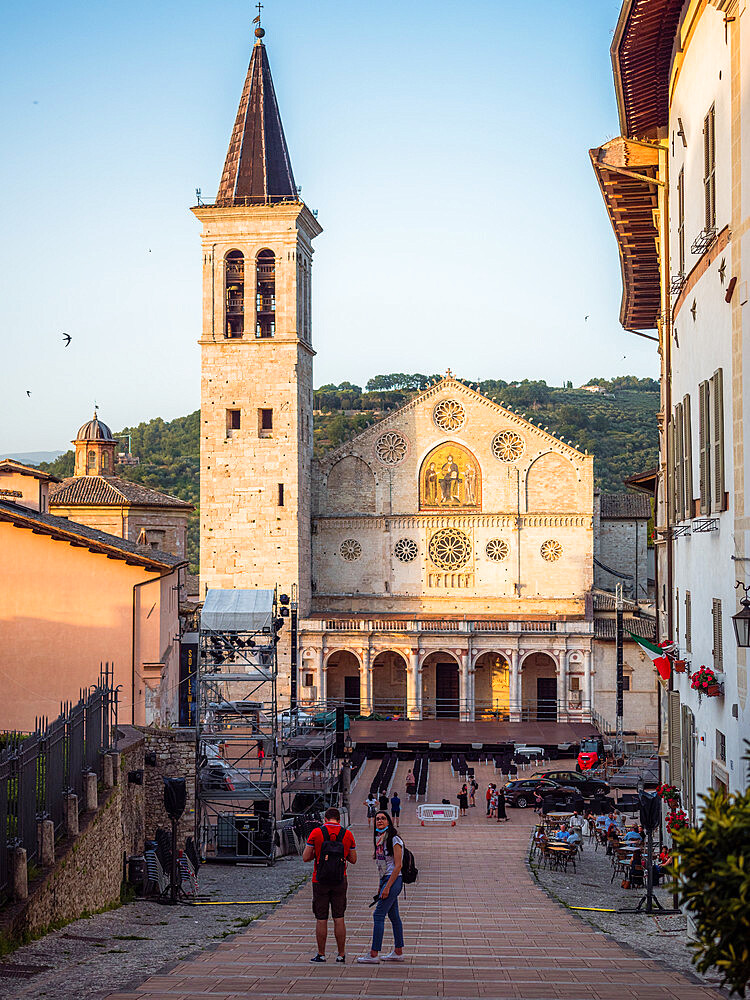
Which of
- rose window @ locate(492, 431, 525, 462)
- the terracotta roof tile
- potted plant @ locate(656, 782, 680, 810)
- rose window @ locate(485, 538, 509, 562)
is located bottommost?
potted plant @ locate(656, 782, 680, 810)

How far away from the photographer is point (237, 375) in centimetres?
5616

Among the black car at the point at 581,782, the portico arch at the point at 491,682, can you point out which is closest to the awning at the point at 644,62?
the black car at the point at 581,782

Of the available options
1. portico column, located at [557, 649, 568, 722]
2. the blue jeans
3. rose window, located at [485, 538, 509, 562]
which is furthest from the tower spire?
the blue jeans

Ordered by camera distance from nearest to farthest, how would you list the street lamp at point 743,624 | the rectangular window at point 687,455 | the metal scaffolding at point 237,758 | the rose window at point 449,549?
the street lamp at point 743,624 → the rectangular window at point 687,455 → the metal scaffolding at point 237,758 → the rose window at point 449,549

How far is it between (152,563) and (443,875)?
30.4ft

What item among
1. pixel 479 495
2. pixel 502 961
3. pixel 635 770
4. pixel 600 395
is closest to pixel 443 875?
pixel 502 961

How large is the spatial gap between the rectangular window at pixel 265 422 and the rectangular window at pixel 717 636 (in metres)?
44.3

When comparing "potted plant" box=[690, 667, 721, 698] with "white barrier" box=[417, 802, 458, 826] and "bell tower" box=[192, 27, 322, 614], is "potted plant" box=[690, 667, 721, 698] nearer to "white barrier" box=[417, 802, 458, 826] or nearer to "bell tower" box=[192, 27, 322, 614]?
"white barrier" box=[417, 802, 458, 826]

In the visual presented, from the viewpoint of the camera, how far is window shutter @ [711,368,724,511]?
470 inches

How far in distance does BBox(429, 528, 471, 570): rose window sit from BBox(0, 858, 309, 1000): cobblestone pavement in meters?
39.0

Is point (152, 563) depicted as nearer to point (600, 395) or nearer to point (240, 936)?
point (240, 936)

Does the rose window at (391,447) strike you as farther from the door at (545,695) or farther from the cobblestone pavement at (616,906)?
the cobblestone pavement at (616,906)

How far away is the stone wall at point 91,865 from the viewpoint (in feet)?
38.3

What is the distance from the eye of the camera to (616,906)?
18.3 meters
